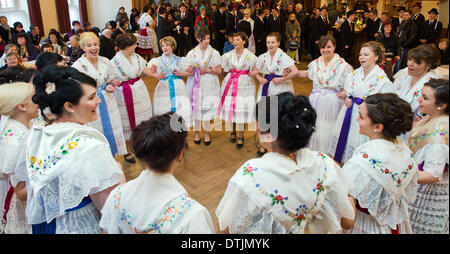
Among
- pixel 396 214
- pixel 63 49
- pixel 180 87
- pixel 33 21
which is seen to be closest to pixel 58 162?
pixel 396 214

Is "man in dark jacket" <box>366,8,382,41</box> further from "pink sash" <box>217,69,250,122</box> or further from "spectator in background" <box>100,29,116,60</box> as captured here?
"spectator in background" <box>100,29,116,60</box>

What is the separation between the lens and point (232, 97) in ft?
12.2

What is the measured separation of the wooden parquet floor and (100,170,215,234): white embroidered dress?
4.86ft

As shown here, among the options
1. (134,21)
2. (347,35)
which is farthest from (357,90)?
(134,21)

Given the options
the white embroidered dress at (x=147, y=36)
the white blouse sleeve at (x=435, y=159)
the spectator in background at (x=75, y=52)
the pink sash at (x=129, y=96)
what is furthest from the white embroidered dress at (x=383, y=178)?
the white embroidered dress at (x=147, y=36)

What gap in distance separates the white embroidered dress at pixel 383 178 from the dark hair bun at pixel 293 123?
421 millimetres

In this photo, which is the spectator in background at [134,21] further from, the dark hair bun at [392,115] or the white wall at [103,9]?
the dark hair bun at [392,115]

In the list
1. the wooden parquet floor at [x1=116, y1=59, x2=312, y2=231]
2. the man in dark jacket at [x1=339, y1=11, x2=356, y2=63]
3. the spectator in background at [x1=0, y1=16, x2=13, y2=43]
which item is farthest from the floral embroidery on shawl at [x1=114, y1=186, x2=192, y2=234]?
the spectator in background at [x1=0, y1=16, x2=13, y2=43]

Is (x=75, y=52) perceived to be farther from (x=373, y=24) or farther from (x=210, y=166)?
(x=373, y=24)

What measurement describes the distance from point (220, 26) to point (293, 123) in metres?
7.57

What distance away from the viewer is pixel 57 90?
1.51 meters

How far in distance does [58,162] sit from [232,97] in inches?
99.8

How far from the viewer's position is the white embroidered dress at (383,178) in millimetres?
1424

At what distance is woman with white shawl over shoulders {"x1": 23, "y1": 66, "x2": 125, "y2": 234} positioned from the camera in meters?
1.36
